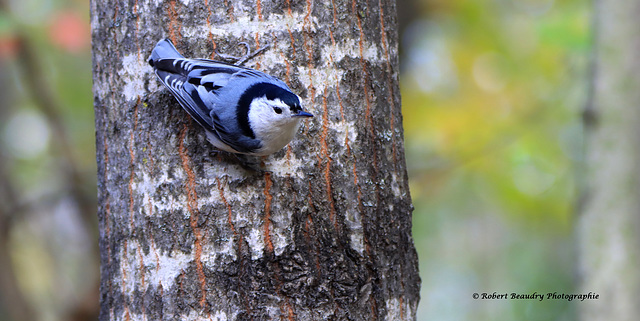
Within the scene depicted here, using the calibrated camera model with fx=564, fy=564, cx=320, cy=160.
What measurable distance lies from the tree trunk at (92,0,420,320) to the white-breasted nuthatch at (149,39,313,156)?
1.9 inches

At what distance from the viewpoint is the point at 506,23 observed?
5.62 metres

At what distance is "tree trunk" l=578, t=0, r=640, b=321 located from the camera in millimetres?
2771

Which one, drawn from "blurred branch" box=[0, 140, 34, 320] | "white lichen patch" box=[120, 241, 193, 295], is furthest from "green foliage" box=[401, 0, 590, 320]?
"blurred branch" box=[0, 140, 34, 320]

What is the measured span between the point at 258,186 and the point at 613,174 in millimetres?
1998

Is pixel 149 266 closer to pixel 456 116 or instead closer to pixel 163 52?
pixel 163 52

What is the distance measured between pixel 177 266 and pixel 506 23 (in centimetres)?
484

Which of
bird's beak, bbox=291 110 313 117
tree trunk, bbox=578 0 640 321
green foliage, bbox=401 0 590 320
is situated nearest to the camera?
bird's beak, bbox=291 110 313 117

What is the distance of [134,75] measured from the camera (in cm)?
185

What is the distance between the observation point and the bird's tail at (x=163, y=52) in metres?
1.75

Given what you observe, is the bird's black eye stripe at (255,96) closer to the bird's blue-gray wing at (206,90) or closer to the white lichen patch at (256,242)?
the bird's blue-gray wing at (206,90)

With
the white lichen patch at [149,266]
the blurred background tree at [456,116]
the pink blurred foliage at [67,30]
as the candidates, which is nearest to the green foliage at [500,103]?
the blurred background tree at [456,116]

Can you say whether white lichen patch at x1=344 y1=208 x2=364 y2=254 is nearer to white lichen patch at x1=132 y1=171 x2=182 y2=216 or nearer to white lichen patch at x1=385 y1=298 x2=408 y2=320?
white lichen patch at x1=385 y1=298 x2=408 y2=320

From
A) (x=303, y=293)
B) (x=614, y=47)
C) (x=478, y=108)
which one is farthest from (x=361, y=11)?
(x=478, y=108)

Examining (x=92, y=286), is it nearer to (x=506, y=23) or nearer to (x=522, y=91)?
(x=522, y=91)
